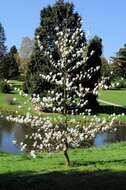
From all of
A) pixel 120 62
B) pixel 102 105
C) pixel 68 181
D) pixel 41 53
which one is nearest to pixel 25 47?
pixel 120 62

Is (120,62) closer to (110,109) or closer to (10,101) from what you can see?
(110,109)

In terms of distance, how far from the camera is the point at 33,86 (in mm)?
58281

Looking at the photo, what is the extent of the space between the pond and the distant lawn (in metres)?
23.7

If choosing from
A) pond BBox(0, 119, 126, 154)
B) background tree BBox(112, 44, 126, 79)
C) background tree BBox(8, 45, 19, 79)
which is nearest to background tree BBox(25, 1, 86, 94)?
pond BBox(0, 119, 126, 154)

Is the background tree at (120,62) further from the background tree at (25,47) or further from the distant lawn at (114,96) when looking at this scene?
the background tree at (25,47)

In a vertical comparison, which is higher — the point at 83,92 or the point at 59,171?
the point at 83,92

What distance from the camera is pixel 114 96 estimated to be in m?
79.4

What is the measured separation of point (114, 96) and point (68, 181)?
66.9 m

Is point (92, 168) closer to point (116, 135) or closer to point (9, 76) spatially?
point (116, 135)

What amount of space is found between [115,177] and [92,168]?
7.39 ft

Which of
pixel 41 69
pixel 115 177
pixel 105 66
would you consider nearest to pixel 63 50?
pixel 115 177

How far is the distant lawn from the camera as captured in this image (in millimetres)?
73375

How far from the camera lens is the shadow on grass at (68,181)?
40.5 feet

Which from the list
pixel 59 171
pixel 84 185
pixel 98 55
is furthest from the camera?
pixel 98 55
